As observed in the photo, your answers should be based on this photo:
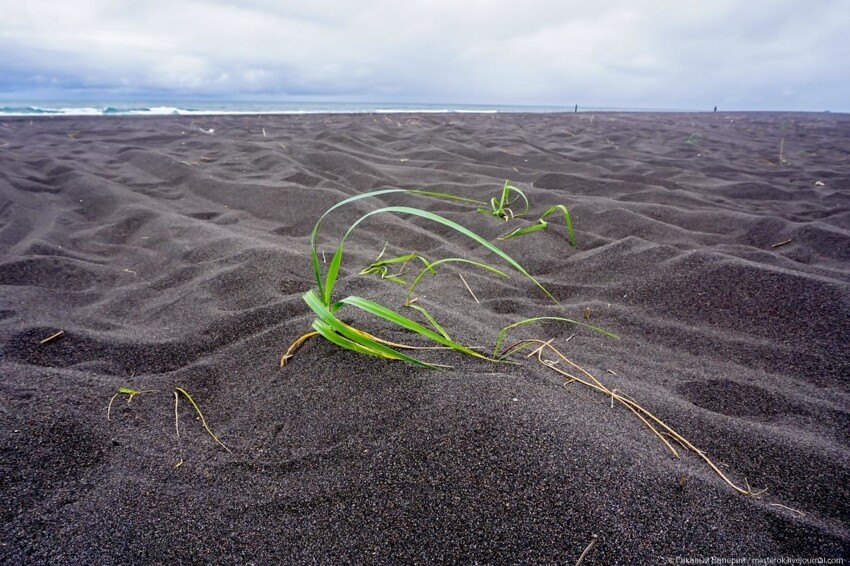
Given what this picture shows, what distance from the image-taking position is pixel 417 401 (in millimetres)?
790

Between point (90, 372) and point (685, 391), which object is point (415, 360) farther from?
point (90, 372)

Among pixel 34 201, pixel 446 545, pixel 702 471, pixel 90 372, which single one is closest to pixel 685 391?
pixel 702 471

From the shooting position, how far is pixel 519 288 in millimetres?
1554

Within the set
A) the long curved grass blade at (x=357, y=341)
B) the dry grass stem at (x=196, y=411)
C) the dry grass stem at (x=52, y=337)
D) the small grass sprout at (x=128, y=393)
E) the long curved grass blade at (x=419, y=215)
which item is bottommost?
the dry grass stem at (x=196, y=411)

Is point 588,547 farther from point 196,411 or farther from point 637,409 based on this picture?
point 196,411

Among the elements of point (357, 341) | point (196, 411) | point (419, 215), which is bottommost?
point (196, 411)

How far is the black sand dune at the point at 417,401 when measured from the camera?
0.62m

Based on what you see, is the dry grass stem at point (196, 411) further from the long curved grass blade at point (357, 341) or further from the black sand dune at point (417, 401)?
the long curved grass blade at point (357, 341)

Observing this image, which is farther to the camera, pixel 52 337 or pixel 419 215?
pixel 52 337

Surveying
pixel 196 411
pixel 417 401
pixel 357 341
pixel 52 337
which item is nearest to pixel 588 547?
pixel 417 401

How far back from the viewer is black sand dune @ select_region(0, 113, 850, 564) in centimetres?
62

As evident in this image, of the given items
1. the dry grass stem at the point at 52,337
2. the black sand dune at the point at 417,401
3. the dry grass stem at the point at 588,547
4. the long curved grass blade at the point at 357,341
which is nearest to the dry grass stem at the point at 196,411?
the black sand dune at the point at 417,401

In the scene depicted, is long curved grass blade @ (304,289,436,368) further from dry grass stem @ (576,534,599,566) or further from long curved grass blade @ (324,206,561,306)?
dry grass stem @ (576,534,599,566)

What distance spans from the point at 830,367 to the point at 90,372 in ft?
5.96
